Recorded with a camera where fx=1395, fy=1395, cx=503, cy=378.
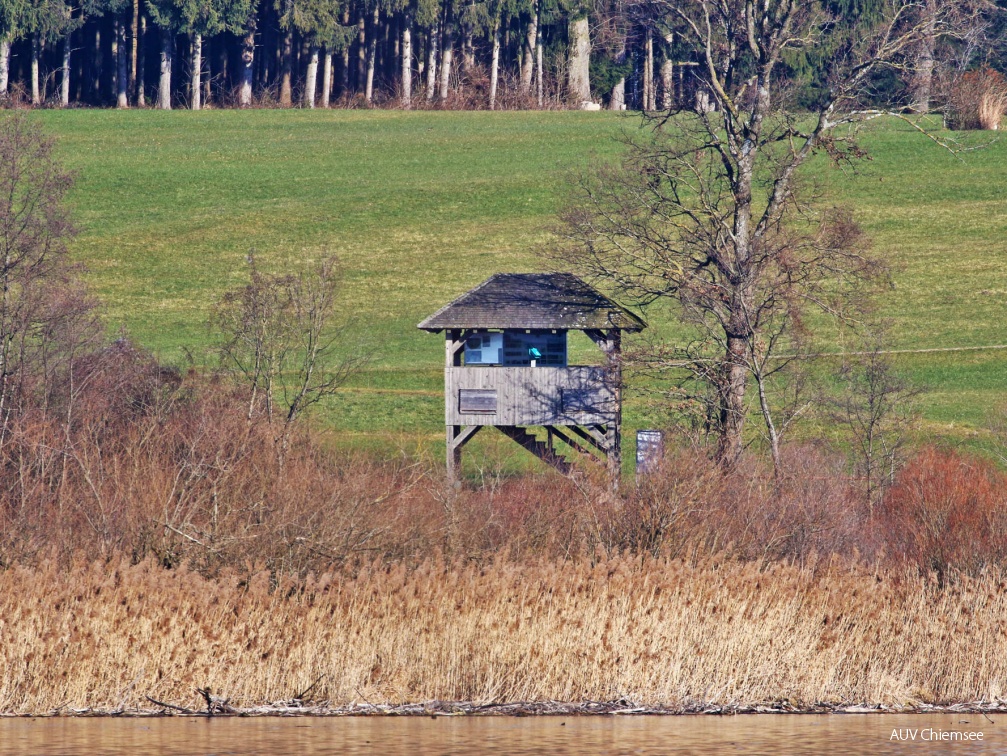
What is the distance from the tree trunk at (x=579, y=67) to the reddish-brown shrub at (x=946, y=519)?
55366mm

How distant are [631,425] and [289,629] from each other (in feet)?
70.2

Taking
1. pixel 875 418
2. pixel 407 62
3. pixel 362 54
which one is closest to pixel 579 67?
pixel 407 62

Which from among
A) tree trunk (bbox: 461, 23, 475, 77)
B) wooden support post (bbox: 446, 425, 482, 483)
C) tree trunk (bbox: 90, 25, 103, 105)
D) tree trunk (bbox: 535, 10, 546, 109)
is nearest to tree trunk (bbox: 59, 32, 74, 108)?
tree trunk (bbox: 90, 25, 103, 105)

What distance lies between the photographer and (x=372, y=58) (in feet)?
271

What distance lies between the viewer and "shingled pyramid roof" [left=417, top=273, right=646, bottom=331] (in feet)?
96.3

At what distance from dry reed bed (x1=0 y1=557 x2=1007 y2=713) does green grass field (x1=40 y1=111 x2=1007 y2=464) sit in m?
15.8

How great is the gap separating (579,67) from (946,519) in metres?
61.1

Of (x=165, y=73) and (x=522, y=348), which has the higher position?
(x=165, y=73)

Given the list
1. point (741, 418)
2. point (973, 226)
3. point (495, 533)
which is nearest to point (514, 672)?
point (495, 533)

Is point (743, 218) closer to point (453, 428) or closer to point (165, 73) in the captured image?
point (453, 428)

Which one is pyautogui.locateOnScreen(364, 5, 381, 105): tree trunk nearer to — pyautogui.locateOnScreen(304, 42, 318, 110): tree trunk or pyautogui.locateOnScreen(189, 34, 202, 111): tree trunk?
pyautogui.locateOnScreen(304, 42, 318, 110): tree trunk

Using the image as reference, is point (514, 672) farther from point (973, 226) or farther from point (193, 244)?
point (973, 226)

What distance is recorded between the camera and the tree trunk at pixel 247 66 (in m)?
78.8

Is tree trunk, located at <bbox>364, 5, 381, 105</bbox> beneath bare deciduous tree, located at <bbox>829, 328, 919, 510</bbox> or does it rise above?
above
